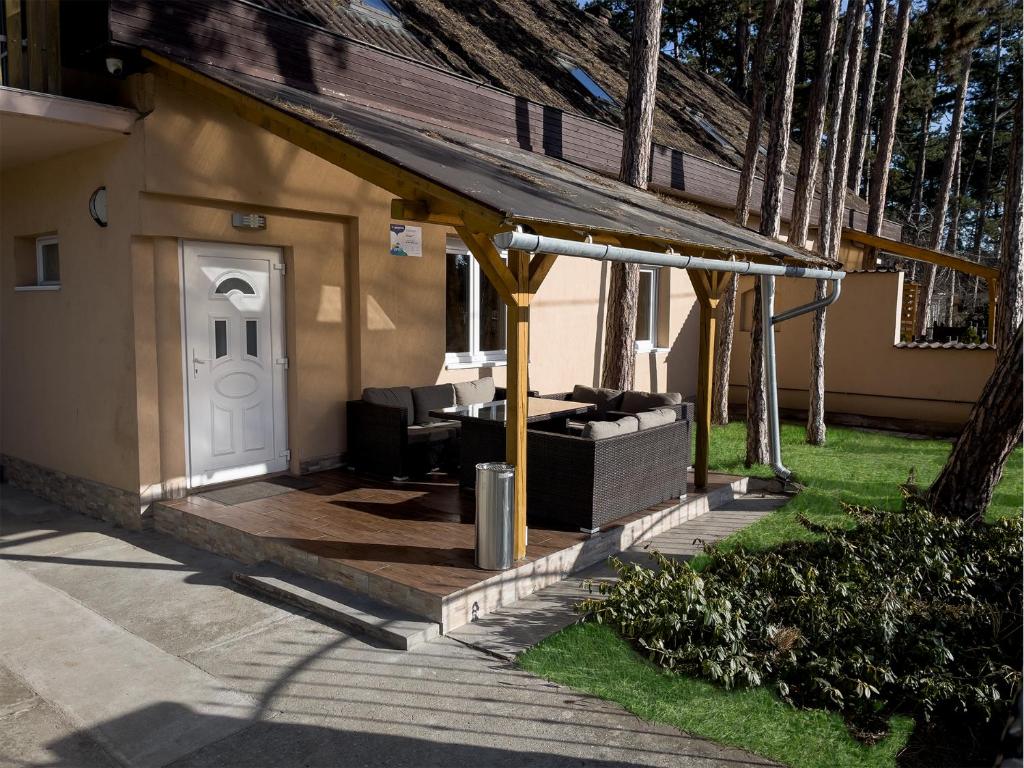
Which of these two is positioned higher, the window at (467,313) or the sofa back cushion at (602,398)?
the window at (467,313)

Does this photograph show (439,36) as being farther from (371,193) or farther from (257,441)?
(257,441)

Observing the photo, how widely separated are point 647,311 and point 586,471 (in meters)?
7.33

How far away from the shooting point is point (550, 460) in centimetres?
626

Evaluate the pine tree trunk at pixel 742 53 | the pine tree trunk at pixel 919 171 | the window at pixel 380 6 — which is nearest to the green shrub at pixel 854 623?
the window at pixel 380 6

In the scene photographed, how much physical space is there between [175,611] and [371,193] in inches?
177

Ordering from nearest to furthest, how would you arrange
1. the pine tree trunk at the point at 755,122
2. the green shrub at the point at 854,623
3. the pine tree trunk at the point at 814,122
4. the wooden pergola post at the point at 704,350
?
the green shrub at the point at 854,623 < the wooden pergola post at the point at 704,350 < the pine tree trunk at the point at 814,122 < the pine tree trunk at the point at 755,122

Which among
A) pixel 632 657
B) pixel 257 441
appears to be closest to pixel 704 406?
pixel 632 657

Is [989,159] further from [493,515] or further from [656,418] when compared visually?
[493,515]

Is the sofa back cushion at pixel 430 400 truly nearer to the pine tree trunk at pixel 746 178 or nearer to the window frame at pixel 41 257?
the window frame at pixel 41 257

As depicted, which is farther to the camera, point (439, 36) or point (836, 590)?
point (439, 36)

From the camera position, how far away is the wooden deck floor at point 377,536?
5.00 m

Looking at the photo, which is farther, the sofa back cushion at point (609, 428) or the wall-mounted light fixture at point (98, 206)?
the wall-mounted light fixture at point (98, 206)

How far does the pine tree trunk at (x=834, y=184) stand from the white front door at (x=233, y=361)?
7.18 meters

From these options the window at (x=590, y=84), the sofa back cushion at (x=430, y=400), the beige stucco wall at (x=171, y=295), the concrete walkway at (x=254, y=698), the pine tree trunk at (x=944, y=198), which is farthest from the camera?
the pine tree trunk at (x=944, y=198)
